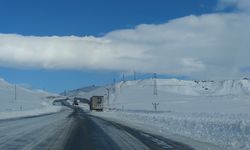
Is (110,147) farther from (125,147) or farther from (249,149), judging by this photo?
(249,149)

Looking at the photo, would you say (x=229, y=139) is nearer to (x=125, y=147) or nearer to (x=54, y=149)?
(x=125, y=147)

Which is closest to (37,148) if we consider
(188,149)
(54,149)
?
(54,149)

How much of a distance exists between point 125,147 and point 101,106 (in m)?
93.2

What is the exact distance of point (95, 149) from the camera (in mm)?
18672

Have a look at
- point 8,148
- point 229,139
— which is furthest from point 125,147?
point 229,139

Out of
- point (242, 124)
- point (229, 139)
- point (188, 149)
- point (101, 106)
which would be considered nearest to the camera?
point (188, 149)

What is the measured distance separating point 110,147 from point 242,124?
40.9ft

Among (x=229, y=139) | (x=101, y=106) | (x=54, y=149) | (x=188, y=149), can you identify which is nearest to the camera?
(x=54, y=149)

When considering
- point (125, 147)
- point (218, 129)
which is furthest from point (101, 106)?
point (125, 147)

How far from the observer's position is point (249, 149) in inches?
755

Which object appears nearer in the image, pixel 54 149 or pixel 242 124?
pixel 54 149

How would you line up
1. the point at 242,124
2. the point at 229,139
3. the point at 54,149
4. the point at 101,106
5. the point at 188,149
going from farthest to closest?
1. the point at 101,106
2. the point at 242,124
3. the point at 229,139
4. the point at 188,149
5. the point at 54,149

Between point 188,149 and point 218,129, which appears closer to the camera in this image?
point 188,149

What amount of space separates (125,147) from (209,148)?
3199 mm
